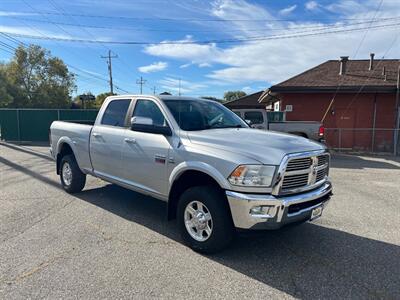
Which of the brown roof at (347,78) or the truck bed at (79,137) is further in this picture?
the brown roof at (347,78)

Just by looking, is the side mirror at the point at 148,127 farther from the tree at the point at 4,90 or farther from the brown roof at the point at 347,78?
the tree at the point at 4,90

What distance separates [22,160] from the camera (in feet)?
36.0

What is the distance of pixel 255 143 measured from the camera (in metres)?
3.58

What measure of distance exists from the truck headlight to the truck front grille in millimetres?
195

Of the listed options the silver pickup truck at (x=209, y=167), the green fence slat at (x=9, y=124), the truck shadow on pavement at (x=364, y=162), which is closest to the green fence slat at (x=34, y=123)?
the green fence slat at (x=9, y=124)

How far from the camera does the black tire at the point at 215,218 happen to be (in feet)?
11.6

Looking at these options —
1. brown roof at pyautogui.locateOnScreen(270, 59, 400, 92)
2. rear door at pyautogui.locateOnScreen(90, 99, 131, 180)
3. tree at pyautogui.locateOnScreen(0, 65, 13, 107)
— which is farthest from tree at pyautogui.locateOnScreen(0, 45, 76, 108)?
rear door at pyautogui.locateOnScreen(90, 99, 131, 180)

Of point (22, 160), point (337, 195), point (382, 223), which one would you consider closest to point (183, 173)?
point (382, 223)

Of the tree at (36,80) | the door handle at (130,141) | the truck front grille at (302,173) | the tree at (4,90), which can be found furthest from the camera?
the tree at (36,80)

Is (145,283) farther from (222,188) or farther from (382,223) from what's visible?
(382,223)

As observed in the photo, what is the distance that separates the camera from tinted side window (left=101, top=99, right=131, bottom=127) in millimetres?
5147

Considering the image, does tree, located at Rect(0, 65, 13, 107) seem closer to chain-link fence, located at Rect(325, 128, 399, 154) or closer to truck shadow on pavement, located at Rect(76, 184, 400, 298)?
chain-link fence, located at Rect(325, 128, 399, 154)

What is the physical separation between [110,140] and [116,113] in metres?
0.53

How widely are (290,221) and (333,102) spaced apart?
48.7 feet
